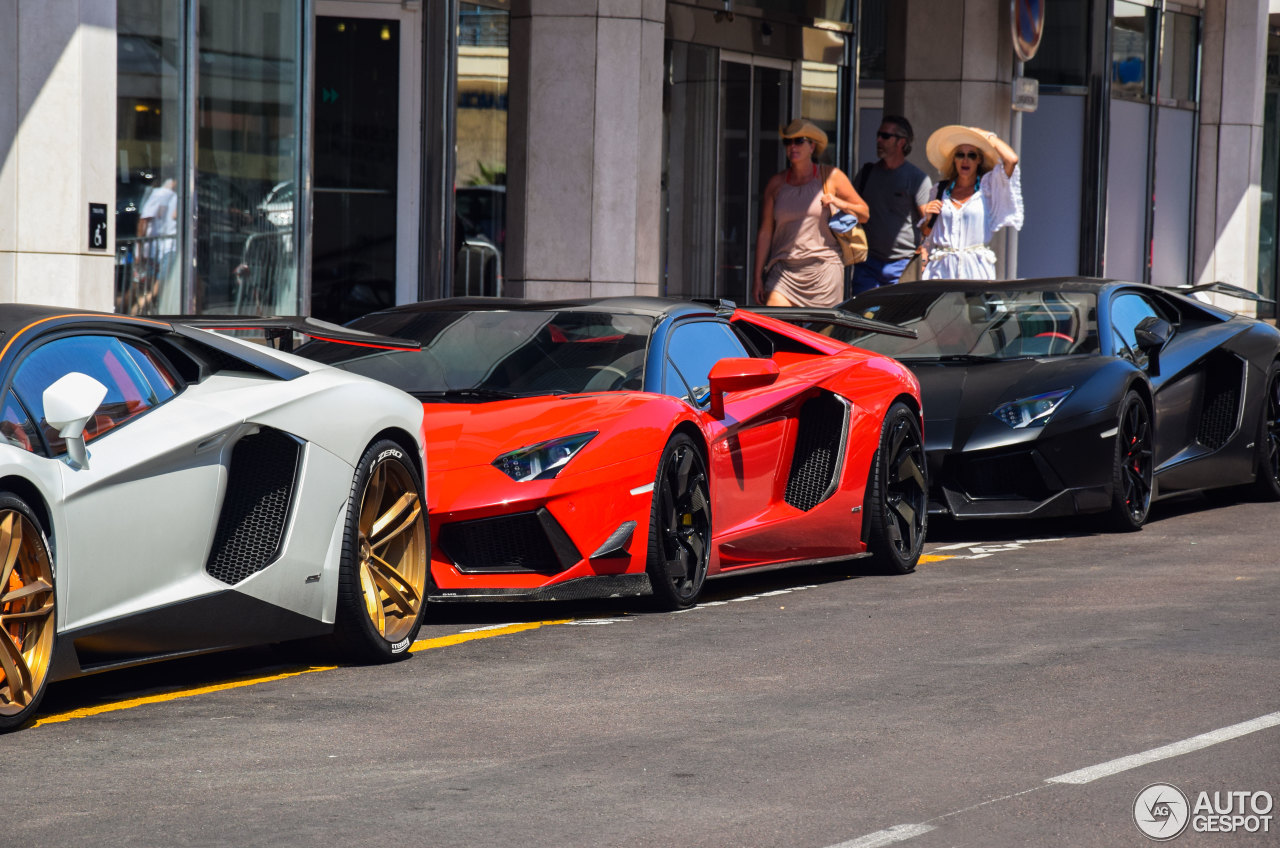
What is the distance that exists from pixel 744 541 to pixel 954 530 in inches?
127

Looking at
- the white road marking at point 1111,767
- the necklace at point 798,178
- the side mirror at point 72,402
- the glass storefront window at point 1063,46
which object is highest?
the glass storefront window at point 1063,46

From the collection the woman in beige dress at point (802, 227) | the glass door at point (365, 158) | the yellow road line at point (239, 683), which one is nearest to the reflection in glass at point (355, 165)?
the glass door at point (365, 158)

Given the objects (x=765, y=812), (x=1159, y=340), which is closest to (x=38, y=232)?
(x=1159, y=340)

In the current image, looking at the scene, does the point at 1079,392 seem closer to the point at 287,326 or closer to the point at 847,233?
the point at 847,233

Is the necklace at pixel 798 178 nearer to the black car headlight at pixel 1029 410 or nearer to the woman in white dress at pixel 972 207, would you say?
the woman in white dress at pixel 972 207

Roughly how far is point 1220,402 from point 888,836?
8395mm

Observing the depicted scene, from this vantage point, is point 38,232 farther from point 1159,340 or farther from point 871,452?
point 1159,340

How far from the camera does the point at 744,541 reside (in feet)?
28.3

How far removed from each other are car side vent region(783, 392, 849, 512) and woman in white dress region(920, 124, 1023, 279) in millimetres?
5469

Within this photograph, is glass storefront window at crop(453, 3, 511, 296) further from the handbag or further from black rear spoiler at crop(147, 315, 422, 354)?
black rear spoiler at crop(147, 315, 422, 354)

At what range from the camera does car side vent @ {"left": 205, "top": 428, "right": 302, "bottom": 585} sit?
6.26 m

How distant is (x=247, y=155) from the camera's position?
13.9m

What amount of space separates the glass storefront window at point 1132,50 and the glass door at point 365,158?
11.3 metres

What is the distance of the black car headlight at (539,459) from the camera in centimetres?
761
